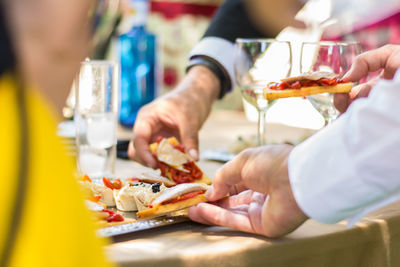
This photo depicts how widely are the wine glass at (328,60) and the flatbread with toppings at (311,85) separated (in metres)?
0.04

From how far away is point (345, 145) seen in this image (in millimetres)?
740

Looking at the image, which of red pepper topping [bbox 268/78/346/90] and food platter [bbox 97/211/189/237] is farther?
red pepper topping [bbox 268/78/346/90]

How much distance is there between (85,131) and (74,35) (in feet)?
3.19

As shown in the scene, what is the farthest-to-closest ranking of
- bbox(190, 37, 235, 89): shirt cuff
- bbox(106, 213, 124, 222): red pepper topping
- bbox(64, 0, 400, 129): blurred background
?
1. bbox(64, 0, 400, 129): blurred background
2. bbox(190, 37, 235, 89): shirt cuff
3. bbox(106, 213, 124, 222): red pepper topping

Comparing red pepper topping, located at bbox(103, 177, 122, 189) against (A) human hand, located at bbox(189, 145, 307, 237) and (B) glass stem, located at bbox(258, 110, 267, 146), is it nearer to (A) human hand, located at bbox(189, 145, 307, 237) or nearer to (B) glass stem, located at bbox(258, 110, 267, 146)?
(A) human hand, located at bbox(189, 145, 307, 237)

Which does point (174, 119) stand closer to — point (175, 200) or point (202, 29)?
point (175, 200)

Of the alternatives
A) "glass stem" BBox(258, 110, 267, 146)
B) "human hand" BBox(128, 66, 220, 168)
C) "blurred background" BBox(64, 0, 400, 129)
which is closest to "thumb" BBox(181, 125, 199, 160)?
"human hand" BBox(128, 66, 220, 168)

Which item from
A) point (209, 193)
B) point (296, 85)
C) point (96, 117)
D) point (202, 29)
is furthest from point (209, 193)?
point (202, 29)

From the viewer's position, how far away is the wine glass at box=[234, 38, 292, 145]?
133 centimetres

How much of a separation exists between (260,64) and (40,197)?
40.8 inches

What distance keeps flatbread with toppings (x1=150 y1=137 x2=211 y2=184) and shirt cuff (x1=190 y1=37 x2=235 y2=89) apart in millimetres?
454

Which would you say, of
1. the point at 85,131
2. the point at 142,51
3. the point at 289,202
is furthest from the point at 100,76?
the point at 142,51

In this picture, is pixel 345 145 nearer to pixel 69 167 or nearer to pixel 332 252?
pixel 332 252

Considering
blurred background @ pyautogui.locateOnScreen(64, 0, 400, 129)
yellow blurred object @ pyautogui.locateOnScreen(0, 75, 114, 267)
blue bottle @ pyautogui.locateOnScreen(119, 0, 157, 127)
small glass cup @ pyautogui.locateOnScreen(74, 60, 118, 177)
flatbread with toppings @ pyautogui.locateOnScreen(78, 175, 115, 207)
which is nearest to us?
yellow blurred object @ pyautogui.locateOnScreen(0, 75, 114, 267)
